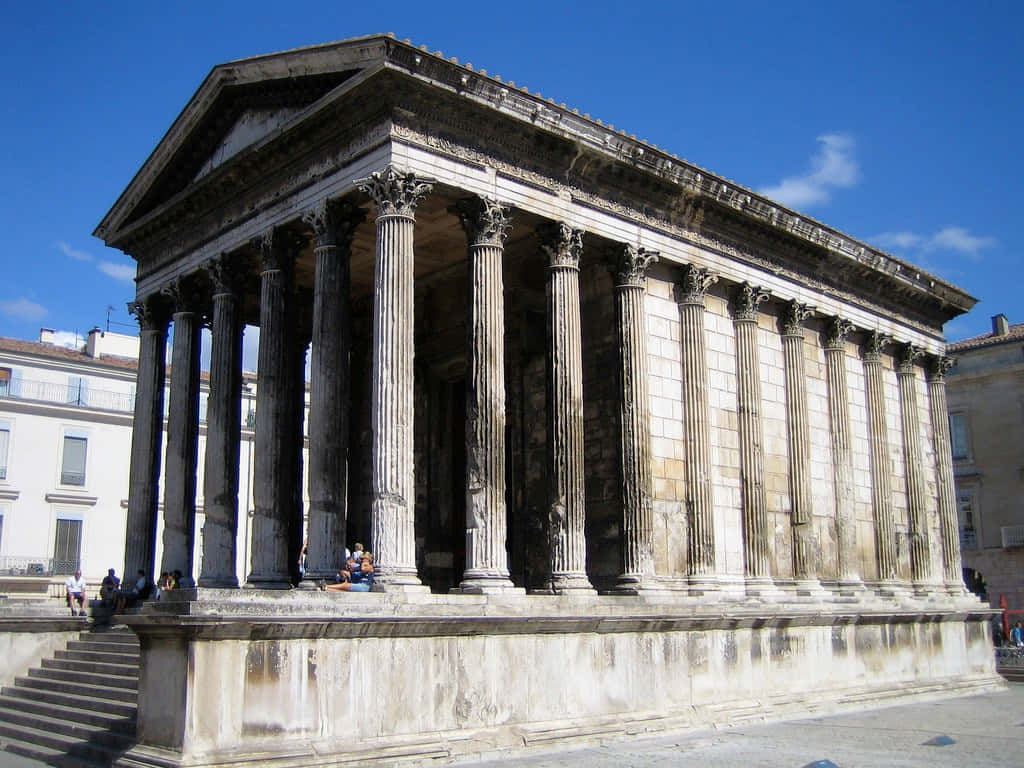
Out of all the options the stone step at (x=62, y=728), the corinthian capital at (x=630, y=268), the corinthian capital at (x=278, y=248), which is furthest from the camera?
the corinthian capital at (x=630, y=268)

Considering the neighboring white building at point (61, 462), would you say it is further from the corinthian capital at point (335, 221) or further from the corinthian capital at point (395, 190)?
the corinthian capital at point (395, 190)

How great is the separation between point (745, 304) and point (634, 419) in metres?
4.47

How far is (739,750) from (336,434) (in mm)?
7216

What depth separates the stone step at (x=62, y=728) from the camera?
43.5 ft

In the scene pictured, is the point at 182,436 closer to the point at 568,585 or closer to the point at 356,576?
the point at 356,576

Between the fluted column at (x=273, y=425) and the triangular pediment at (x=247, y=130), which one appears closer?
the fluted column at (x=273, y=425)

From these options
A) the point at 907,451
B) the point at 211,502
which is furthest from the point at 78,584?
the point at 907,451

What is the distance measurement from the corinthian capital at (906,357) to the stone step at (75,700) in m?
19.1

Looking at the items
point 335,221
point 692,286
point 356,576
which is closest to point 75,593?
point 356,576

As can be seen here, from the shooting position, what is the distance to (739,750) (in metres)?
14.3

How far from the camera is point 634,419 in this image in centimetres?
1831

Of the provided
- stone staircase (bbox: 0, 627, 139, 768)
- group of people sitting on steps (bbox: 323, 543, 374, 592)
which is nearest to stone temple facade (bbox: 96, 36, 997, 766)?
group of people sitting on steps (bbox: 323, 543, 374, 592)

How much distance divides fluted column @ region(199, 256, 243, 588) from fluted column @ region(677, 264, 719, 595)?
7.91 metres

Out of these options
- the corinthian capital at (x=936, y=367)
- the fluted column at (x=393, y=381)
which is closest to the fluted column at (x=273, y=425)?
the fluted column at (x=393, y=381)
